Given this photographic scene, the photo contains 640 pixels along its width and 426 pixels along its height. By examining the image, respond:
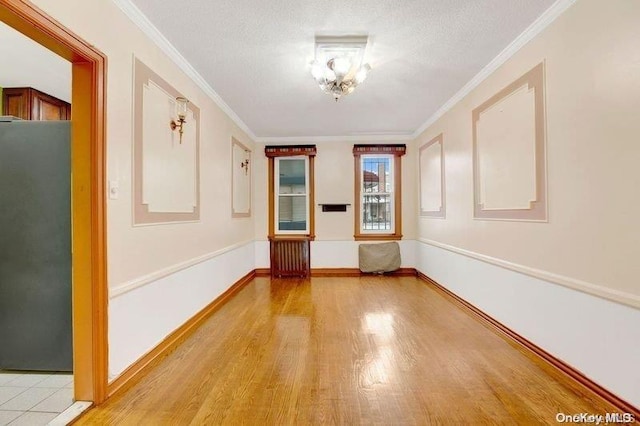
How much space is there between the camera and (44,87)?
331 cm

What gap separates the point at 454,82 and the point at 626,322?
268 centimetres

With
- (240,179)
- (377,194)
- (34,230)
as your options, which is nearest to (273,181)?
(240,179)

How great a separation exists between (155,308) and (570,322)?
9.84 ft

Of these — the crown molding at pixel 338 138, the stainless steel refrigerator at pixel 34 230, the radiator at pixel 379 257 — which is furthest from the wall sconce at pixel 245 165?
the stainless steel refrigerator at pixel 34 230

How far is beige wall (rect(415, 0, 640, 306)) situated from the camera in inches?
66.9

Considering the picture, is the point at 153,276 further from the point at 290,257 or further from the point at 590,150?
the point at 290,257

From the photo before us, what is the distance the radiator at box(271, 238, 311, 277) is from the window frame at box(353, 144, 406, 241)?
100 centimetres

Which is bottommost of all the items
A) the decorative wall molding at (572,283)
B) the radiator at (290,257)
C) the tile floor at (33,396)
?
the tile floor at (33,396)

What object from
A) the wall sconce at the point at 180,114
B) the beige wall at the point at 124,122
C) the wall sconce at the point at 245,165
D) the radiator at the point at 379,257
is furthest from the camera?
the radiator at the point at 379,257

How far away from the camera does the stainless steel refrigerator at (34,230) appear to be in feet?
6.90

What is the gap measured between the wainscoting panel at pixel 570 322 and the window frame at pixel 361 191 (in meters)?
2.37

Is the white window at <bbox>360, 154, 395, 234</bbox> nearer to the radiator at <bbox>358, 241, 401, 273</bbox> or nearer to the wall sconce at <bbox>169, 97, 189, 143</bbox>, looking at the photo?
the radiator at <bbox>358, 241, 401, 273</bbox>

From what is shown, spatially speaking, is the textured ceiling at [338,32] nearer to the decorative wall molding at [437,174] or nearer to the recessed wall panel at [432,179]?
the decorative wall molding at [437,174]

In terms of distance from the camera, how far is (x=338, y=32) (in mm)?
2453
